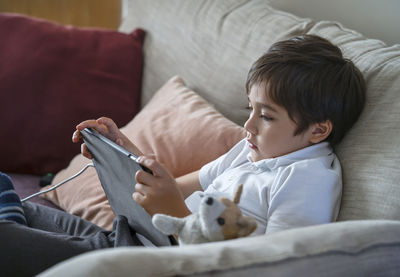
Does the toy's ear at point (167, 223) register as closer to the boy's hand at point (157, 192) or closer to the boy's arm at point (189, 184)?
the boy's hand at point (157, 192)

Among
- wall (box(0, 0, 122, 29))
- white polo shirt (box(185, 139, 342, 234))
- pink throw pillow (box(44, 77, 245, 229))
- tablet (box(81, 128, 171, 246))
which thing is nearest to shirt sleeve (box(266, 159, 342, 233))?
white polo shirt (box(185, 139, 342, 234))

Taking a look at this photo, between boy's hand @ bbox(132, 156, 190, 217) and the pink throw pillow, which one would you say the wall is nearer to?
the pink throw pillow

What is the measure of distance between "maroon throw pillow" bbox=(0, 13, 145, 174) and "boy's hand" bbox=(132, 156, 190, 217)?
864 mm

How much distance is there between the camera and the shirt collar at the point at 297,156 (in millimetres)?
1040

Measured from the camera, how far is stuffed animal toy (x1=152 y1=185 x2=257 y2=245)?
0.78 metres

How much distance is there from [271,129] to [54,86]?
38.2 inches

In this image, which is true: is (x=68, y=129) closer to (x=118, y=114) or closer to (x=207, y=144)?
(x=118, y=114)

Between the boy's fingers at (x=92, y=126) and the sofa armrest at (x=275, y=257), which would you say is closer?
the sofa armrest at (x=275, y=257)

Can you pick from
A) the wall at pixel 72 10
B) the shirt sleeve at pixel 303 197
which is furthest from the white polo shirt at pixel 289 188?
the wall at pixel 72 10

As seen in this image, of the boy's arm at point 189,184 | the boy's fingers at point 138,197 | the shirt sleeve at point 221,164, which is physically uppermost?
the boy's fingers at point 138,197

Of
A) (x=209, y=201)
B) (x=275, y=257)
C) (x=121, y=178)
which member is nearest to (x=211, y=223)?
(x=209, y=201)

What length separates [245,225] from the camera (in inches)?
31.2

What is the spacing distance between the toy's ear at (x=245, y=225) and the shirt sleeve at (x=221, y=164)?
40 centimetres

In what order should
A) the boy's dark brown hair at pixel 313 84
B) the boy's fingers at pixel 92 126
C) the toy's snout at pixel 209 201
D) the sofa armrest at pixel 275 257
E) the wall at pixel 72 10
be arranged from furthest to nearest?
the wall at pixel 72 10 → the boy's fingers at pixel 92 126 → the boy's dark brown hair at pixel 313 84 → the toy's snout at pixel 209 201 → the sofa armrest at pixel 275 257
